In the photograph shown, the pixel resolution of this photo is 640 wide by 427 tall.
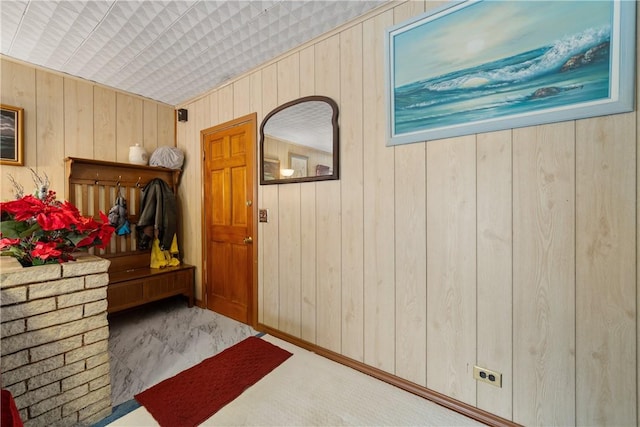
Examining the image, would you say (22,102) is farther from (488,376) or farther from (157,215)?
(488,376)

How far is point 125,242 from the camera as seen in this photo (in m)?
2.86

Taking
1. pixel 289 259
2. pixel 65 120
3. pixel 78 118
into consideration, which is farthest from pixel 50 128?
pixel 289 259

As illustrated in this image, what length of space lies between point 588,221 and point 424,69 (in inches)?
43.7

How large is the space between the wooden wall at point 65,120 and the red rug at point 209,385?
206 centimetres

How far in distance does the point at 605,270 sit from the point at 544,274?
0.21 meters

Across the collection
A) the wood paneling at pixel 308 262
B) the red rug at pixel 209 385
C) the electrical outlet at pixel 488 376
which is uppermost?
the wood paneling at pixel 308 262

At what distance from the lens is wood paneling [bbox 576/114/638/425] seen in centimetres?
111

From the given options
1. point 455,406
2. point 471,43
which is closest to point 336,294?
point 455,406

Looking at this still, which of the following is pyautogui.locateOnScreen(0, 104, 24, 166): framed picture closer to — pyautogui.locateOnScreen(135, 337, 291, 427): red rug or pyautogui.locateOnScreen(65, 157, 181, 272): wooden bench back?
pyautogui.locateOnScreen(65, 157, 181, 272): wooden bench back

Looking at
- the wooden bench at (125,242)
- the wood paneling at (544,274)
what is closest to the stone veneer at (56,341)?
the wooden bench at (125,242)

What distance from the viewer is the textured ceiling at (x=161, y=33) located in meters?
1.68

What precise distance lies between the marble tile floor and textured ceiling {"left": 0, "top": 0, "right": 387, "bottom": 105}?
7.93 feet

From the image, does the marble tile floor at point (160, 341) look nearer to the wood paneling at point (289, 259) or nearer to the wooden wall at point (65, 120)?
the wood paneling at point (289, 259)

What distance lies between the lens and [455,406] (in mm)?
1467
